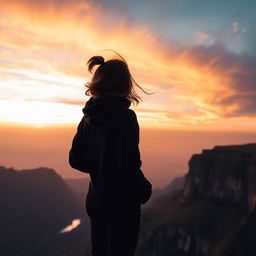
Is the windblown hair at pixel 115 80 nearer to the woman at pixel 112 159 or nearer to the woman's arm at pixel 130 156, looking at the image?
the woman at pixel 112 159

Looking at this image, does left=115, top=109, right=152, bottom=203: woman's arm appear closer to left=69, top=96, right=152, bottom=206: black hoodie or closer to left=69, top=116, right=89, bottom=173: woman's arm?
left=69, top=96, right=152, bottom=206: black hoodie

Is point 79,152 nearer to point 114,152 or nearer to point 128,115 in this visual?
point 114,152

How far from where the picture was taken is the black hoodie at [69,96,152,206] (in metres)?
6.38

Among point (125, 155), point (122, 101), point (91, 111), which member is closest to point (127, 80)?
point (122, 101)

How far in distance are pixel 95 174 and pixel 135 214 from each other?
1036 mm

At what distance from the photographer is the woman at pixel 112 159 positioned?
6.41m

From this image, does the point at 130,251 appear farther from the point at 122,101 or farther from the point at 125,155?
the point at 122,101

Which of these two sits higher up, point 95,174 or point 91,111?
point 91,111

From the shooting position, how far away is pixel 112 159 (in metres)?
6.61

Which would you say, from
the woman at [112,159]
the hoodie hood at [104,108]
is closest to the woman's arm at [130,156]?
the woman at [112,159]

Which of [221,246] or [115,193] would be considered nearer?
[115,193]

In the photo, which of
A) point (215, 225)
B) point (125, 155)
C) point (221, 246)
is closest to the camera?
point (125, 155)

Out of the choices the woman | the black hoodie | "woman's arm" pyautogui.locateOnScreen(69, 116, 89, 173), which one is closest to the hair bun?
the woman

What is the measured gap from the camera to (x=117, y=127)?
6500 mm
